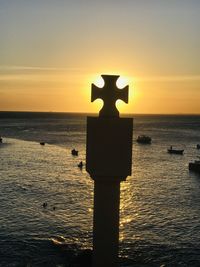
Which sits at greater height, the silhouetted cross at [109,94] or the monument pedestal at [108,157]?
the silhouetted cross at [109,94]

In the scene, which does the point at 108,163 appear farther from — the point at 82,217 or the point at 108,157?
the point at 82,217

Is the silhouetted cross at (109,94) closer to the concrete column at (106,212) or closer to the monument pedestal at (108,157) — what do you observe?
the monument pedestal at (108,157)

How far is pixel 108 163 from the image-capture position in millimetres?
6098

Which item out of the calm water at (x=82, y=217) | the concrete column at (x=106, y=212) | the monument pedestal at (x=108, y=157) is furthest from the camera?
the calm water at (x=82, y=217)

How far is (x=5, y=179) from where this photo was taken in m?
53.8

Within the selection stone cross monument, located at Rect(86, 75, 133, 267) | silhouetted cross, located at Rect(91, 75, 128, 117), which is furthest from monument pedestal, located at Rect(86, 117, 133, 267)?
silhouetted cross, located at Rect(91, 75, 128, 117)

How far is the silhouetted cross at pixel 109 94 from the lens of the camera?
639cm

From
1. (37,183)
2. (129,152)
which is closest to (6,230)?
(37,183)

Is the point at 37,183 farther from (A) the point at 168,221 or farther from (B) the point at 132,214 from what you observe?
(A) the point at 168,221

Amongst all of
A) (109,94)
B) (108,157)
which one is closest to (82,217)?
(109,94)

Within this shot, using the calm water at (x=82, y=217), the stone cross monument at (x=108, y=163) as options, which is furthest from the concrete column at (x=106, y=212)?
the calm water at (x=82, y=217)

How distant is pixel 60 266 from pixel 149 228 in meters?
11.5

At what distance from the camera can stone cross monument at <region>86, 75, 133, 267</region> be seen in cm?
605

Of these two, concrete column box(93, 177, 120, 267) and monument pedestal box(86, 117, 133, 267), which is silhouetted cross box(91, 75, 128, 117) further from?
concrete column box(93, 177, 120, 267)
